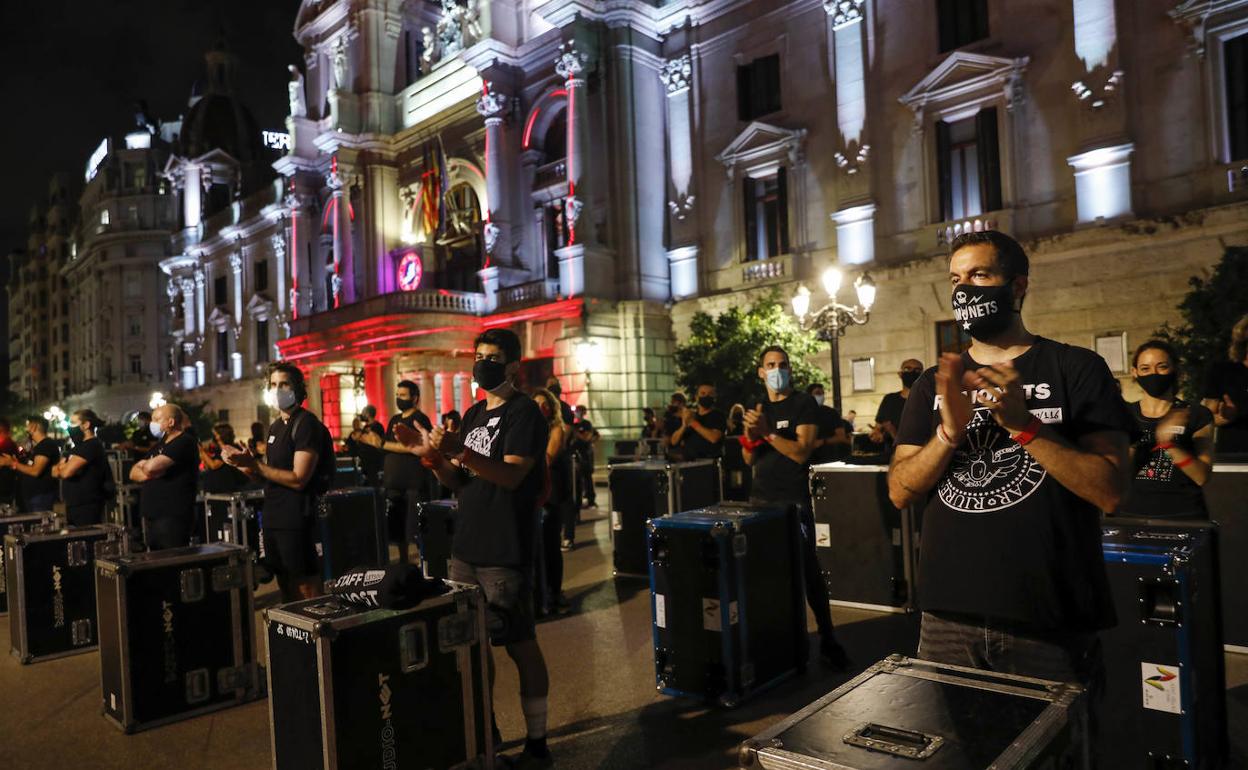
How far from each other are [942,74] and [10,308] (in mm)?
133126

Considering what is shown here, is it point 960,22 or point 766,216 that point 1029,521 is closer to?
point 960,22

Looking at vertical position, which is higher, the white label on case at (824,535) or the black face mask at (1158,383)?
the black face mask at (1158,383)

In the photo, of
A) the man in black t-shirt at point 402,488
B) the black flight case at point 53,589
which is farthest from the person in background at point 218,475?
the black flight case at point 53,589

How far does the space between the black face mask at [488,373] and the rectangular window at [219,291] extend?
51.4 m

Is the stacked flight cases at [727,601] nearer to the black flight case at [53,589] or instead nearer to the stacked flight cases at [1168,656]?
the stacked flight cases at [1168,656]

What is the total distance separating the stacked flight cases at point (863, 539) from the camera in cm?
744

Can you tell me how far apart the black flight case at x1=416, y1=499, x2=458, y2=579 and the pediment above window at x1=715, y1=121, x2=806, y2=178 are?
16254 millimetres

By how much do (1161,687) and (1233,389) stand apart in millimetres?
3519

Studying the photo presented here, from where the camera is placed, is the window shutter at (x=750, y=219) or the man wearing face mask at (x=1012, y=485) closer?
the man wearing face mask at (x=1012, y=485)

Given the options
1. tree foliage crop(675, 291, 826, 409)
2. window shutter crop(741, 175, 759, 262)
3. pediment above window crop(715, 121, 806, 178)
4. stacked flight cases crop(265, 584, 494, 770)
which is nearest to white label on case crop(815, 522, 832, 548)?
stacked flight cases crop(265, 584, 494, 770)

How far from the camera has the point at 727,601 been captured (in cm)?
532

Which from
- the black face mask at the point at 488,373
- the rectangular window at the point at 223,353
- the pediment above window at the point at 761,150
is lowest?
the black face mask at the point at 488,373

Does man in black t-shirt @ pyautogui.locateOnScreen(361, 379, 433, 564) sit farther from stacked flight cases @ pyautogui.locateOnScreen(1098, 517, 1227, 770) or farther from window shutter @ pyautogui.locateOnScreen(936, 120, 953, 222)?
window shutter @ pyautogui.locateOnScreen(936, 120, 953, 222)

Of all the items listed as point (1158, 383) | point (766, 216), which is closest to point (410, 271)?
point (766, 216)
